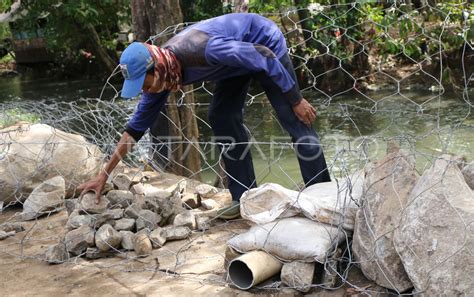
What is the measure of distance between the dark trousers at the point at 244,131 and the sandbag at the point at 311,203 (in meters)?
0.17

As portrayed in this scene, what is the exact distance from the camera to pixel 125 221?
126 inches

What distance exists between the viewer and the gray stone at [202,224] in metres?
3.26

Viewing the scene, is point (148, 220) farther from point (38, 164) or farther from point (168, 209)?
point (38, 164)

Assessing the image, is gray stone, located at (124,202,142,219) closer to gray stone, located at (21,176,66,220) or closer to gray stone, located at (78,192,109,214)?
gray stone, located at (78,192,109,214)

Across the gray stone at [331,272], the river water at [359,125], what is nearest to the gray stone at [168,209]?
the gray stone at [331,272]

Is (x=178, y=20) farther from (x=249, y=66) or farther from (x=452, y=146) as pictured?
(x=452, y=146)

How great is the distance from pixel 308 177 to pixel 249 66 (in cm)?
69

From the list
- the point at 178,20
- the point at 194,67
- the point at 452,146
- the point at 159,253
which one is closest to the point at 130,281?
the point at 159,253

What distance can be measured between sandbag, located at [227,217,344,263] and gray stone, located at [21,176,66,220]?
4.79ft

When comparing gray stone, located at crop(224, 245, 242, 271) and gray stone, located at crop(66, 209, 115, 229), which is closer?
gray stone, located at crop(224, 245, 242, 271)

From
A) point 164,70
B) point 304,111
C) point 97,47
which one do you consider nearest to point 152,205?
point 164,70

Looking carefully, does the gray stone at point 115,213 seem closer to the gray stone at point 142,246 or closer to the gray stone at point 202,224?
the gray stone at point 142,246

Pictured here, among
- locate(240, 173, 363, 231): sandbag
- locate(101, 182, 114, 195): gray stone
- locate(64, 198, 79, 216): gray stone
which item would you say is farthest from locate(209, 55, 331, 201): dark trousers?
locate(64, 198, 79, 216): gray stone

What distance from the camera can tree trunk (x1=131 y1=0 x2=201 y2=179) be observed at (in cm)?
471
